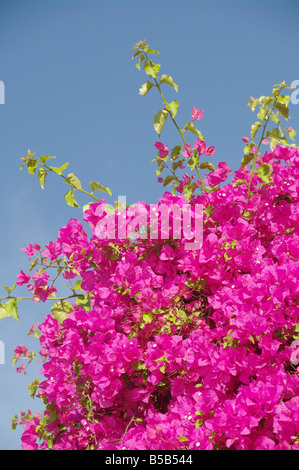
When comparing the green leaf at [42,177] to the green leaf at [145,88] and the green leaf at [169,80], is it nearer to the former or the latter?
the green leaf at [145,88]

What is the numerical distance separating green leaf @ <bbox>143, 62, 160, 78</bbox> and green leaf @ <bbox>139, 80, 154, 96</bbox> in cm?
5

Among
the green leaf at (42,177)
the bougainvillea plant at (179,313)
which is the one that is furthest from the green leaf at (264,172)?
the green leaf at (42,177)

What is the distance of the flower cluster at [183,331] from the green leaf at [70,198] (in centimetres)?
11

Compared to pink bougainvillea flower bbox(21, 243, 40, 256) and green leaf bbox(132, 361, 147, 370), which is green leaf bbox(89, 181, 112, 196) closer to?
pink bougainvillea flower bbox(21, 243, 40, 256)

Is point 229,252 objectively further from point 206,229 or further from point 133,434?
point 133,434

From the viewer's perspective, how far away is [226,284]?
216cm

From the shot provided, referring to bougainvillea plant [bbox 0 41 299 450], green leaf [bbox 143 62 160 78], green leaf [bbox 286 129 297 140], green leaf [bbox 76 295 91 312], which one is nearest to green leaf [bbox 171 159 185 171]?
bougainvillea plant [bbox 0 41 299 450]

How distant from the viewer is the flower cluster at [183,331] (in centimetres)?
175

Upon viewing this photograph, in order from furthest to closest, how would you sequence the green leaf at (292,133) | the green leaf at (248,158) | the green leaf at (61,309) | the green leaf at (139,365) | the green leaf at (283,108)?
1. the green leaf at (292,133)
2. the green leaf at (61,309)
3. the green leaf at (248,158)
4. the green leaf at (283,108)
5. the green leaf at (139,365)

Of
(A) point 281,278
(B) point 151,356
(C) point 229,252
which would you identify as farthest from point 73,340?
(A) point 281,278

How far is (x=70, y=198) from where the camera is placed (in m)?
2.46

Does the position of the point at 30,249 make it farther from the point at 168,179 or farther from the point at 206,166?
the point at 206,166
